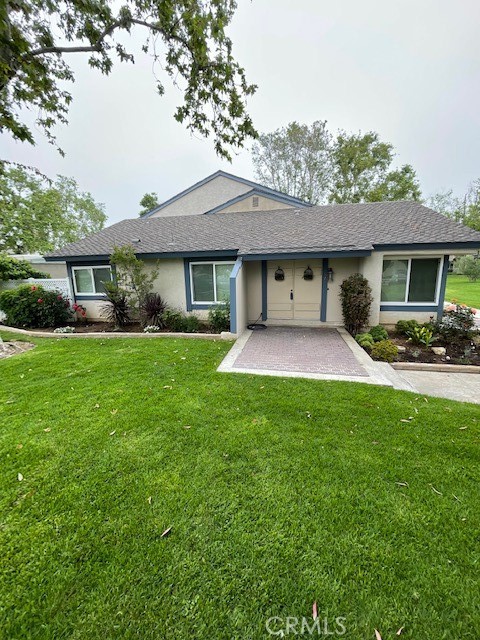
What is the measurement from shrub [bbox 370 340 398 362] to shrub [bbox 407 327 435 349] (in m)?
1.43

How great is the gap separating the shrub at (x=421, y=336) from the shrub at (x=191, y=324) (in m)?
6.27

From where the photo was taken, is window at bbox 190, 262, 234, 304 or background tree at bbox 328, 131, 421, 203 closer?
window at bbox 190, 262, 234, 304

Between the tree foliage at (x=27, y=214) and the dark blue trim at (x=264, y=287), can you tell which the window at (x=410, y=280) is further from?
the tree foliage at (x=27, y=214)

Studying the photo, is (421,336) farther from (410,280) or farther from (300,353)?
(300,353)

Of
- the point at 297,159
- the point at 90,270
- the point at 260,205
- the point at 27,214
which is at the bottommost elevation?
the point at 90,270

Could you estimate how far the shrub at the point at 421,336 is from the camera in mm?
7160

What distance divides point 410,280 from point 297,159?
74.5ft

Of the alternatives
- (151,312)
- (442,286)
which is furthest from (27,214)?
(442,286)

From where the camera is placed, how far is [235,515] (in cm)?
232

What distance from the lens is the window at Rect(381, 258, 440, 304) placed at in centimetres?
826

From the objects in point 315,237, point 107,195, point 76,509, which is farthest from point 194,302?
point 107,195

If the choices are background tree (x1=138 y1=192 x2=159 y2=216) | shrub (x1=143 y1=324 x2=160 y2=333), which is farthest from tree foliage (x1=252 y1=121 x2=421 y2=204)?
shrub (x1=143 y1=324 x2=160 y2=333)

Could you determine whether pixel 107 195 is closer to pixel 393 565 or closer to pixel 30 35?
pixel 30 35

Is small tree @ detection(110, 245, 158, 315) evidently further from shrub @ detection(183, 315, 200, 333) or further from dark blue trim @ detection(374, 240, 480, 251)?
dark blue trim @ detection(374, 240, 480, 251)
